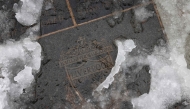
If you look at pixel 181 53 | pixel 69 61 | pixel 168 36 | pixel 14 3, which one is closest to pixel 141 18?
pixel 168 36

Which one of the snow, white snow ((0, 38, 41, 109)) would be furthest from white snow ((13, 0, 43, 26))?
white snow ((0, 38, 41, 109))

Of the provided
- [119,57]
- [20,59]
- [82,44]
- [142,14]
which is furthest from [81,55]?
[142,14]

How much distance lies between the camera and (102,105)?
72.1 inches

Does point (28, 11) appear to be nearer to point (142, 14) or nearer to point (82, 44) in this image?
point (82, 44)

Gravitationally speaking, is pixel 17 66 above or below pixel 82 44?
below

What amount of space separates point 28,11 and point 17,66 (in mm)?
414

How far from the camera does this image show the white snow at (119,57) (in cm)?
185

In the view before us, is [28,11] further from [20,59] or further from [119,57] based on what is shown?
[119,57]

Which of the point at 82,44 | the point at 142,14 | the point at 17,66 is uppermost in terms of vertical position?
the point at 142,14

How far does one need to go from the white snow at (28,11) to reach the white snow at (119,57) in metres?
0.63

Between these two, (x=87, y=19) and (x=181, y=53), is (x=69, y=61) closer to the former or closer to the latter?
(x=87, y=19)

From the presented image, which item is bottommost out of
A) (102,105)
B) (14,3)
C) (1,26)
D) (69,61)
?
(102,105)

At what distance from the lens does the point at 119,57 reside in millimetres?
1867

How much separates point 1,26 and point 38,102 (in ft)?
2.05
